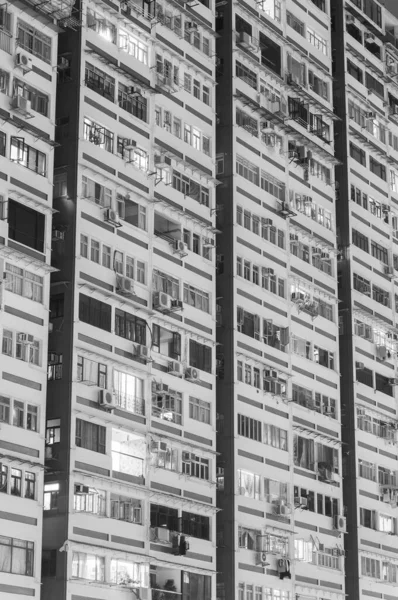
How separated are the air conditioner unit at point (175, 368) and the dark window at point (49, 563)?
416 inches

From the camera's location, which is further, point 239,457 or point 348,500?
point 348,500

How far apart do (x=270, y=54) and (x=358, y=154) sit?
9.70 m

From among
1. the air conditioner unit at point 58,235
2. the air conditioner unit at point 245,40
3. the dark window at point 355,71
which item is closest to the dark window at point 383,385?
the dark window at point 355,71

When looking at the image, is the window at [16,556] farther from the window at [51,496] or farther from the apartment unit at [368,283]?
the apartment unit at [368,283]

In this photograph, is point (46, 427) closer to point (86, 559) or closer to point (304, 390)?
point (86, 559)

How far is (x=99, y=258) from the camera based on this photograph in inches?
2090

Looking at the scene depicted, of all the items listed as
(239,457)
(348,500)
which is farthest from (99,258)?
(348,500)

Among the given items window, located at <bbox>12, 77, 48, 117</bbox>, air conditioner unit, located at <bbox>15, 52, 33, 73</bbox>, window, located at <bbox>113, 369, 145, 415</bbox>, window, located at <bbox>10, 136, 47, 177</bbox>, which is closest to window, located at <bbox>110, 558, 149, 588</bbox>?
window, located at <bbox>113, 369, 145, 415</bbox>

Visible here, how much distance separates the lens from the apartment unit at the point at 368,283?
68.2 meters

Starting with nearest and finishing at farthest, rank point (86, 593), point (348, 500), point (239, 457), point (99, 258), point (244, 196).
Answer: point (86, 593) → point (99, 258) → point (239, 457) → point (244, 196) → point (348, 500)

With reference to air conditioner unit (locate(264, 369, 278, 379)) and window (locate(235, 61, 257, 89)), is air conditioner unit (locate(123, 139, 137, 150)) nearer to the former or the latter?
window (locate(235, 61, 257, 89))

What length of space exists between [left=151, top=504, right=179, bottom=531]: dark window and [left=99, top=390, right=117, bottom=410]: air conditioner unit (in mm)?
4947

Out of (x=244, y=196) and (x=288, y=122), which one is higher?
(x=288, y=122)

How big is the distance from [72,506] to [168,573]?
275 inches
